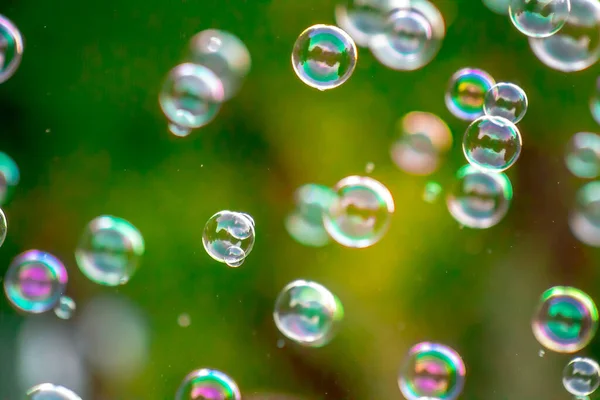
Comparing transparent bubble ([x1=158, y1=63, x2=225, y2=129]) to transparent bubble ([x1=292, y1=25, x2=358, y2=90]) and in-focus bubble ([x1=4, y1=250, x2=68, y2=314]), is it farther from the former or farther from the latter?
in-focus bubble ([x1=4, y1=250, x2=68, y2=314])

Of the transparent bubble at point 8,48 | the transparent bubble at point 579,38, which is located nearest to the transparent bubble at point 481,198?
the transparent bubble at point 579,38

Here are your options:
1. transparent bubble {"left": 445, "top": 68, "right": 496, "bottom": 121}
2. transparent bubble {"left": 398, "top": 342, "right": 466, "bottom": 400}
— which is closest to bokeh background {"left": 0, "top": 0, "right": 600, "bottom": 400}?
transparent bubble {"left": 445, "top": 68, "right": 496, "bottom": 121}

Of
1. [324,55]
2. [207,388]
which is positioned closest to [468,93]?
[324,55]

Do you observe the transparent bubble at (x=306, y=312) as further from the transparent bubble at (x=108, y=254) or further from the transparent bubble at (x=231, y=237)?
the transparent bubble at (x=108, y=254)

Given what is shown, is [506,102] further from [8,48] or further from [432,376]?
[8,48]

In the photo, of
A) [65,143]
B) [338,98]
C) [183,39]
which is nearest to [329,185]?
[338,98]
